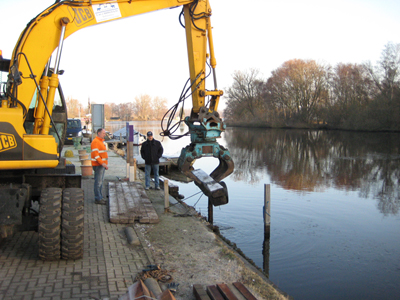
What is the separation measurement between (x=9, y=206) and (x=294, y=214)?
8.86 m

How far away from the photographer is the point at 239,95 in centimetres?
7688

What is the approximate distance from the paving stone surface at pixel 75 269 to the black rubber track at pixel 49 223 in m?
0.23

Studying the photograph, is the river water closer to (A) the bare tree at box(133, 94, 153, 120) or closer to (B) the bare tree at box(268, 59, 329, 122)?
(B) the bare tree at box(268, 59, 329, 122)

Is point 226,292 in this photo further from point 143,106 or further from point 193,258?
point 143,106

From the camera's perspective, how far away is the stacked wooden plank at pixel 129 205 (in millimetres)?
8148

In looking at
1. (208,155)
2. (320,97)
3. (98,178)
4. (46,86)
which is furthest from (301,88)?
(46,86)

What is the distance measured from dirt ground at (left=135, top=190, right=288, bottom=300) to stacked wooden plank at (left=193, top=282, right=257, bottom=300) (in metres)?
0.19

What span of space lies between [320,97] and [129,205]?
56.9 meters

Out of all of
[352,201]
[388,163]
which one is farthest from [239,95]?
[352,201]

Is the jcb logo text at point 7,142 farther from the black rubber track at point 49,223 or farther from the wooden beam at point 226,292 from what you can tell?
the wooden beam at point 226,292

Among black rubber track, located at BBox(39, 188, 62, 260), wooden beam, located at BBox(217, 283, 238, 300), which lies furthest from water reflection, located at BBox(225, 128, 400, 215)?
black rubber track, located at BBox(39, 188, 62, 260)

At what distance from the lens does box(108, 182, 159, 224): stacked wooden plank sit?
26.7 ft

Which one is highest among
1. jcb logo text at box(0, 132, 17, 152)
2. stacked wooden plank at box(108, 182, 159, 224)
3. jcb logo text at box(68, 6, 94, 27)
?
jcb logo text at box(68, 6, 94, 27)

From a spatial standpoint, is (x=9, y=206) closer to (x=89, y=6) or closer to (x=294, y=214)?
(x=89, y=6)
